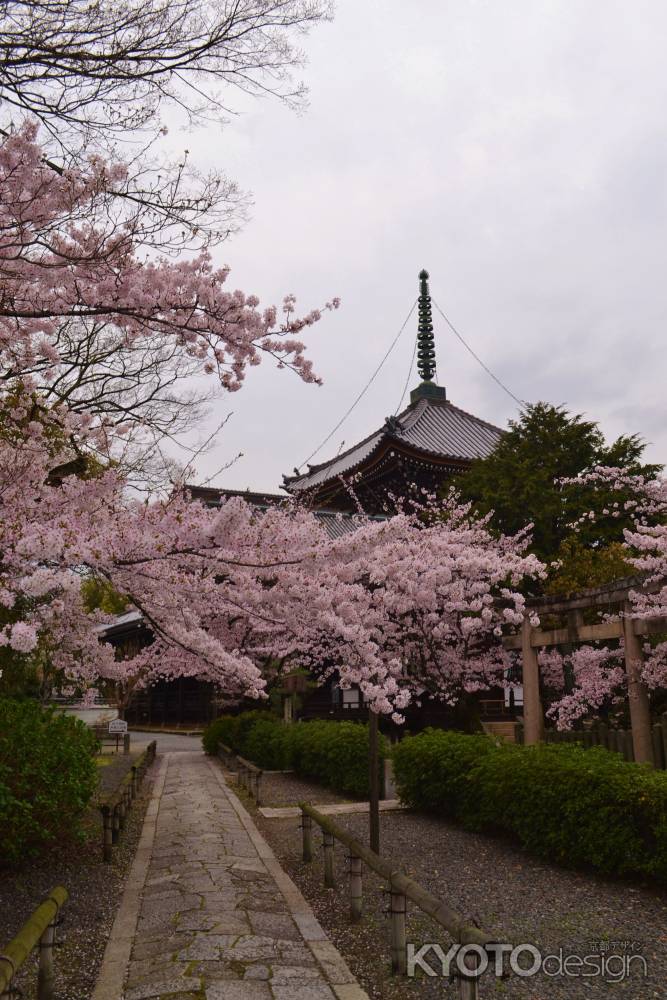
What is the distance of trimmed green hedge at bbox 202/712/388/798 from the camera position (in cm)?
1370

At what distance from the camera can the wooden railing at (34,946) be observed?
344cm

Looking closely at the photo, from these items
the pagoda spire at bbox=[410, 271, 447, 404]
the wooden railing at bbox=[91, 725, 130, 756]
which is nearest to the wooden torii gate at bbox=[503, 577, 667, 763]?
the wooden railing at bbox=[91, 725, 130, 756]

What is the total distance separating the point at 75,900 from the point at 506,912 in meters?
3.95

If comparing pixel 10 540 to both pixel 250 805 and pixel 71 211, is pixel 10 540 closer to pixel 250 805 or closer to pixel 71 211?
pixel 71 211

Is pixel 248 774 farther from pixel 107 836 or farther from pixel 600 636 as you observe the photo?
pixel 600 636

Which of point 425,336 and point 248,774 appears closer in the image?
point 248,774

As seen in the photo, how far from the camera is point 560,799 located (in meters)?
7.74

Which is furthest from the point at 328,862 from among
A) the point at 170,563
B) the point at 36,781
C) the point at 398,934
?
the point at 170,563

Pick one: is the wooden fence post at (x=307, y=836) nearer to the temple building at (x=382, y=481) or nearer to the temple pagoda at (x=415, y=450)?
the temple building at (x=382, y=481)

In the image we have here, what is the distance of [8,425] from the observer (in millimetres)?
9156

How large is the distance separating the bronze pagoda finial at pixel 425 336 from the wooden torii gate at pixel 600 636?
21253 mm

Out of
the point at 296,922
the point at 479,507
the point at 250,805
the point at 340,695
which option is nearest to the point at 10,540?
the point at 296,922

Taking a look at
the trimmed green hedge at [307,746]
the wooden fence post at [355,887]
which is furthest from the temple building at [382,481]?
the wooden fence post at [355,887]

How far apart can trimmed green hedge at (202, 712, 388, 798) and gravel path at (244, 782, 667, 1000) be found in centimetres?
413
